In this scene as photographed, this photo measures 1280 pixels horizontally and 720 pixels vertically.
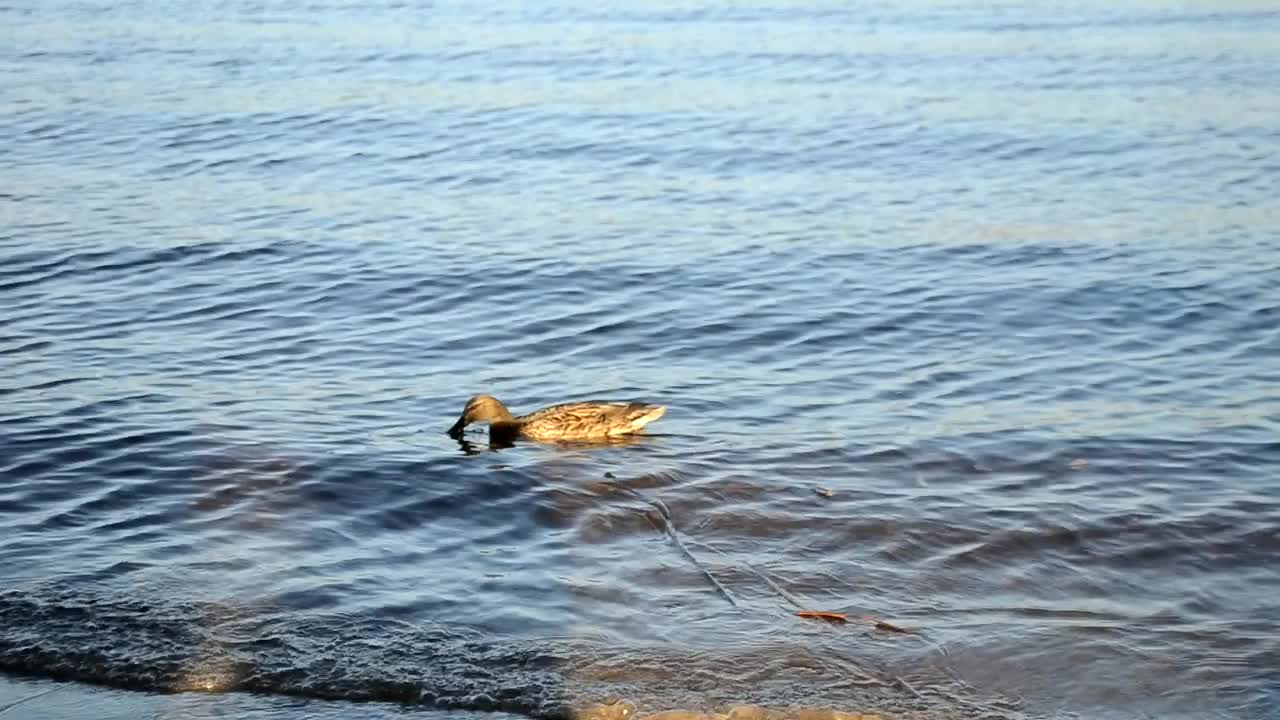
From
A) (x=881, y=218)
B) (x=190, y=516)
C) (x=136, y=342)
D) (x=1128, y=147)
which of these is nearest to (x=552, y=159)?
(x=881, y=218)

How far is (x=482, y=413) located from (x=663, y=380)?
5.57 ft

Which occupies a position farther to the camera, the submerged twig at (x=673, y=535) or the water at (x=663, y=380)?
the submerged twig at (x=673, y=535)

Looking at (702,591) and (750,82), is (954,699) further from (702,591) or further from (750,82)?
(750,82)

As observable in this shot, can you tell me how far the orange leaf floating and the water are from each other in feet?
0.28

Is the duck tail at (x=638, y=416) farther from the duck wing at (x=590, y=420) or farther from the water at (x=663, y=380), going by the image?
the water at (x=663, y=380)

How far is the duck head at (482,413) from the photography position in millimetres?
11188

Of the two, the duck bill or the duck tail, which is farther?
the duck bill

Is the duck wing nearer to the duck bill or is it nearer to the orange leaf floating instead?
the duck bill

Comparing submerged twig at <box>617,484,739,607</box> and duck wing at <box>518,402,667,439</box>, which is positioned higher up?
duck wing at <box>518,402,667,439</box>

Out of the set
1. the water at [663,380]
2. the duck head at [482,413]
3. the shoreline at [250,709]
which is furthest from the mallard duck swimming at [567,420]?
the shoreline at [250,709]

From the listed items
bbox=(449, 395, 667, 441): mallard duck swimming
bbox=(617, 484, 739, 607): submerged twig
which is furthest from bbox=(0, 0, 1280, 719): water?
bbox=(449, 395, 667, 441): mallard duck swimming

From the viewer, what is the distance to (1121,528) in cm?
919

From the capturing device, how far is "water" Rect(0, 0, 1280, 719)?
7566 mm

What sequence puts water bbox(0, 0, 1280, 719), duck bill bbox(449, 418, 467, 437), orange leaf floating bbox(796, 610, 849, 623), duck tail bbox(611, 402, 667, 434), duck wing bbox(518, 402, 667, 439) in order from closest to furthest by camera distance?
1. water bbox(0, 0, 1280, 719)
2. orange leaf floating bbox(796, 610, 849, 623)
3. duck wing bbox(518, 402, 667, 439)
4. duck tail bbox(611, 402, 667, 434)
5. duck bill bbox(449, 418, 467, 437)
